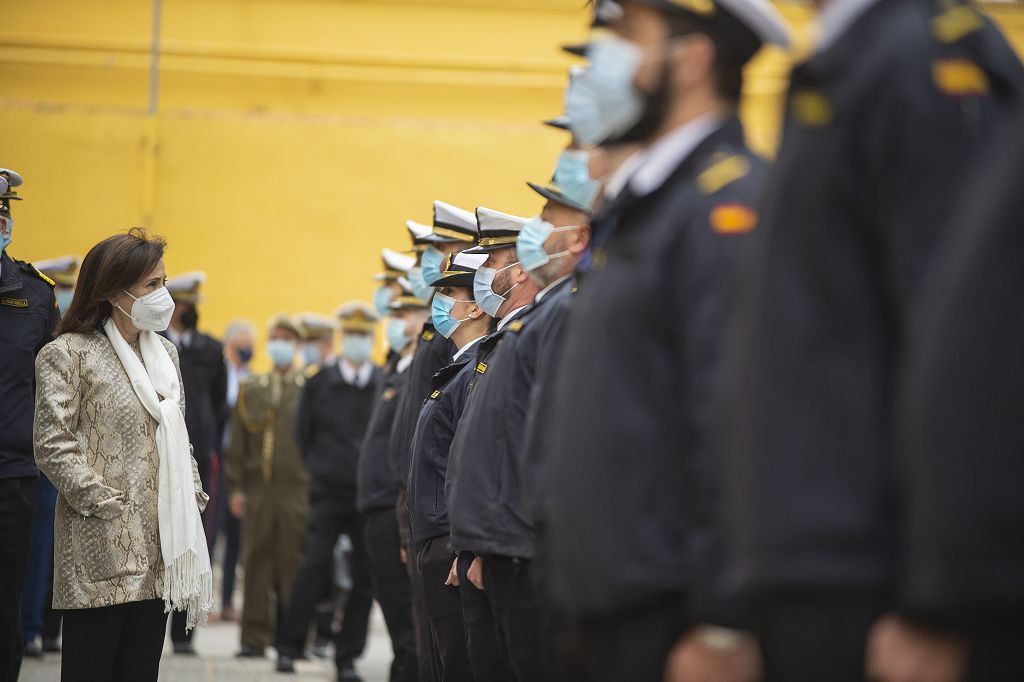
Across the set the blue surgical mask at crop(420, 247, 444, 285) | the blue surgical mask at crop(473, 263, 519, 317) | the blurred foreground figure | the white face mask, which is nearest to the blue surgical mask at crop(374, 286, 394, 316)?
the blue surgical mask at crop(420, 247, 444, 285)

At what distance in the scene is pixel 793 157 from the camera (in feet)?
8.45

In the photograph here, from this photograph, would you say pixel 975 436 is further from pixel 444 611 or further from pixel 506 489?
pixel 444 611

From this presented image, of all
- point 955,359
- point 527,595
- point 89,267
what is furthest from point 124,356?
point 955,359

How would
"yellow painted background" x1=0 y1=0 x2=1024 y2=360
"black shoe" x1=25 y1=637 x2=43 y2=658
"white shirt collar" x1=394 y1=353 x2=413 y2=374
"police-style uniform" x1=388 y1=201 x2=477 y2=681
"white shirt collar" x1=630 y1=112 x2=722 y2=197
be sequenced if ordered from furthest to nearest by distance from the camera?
"yellow painted background" x1=0 y1=0 x2=1024 y2=360 < "black shoe" x1=25 y1=637 x2=43 y2=658 < "white shirt collar" x1=394 y1=353 x2=413 y2=374 < "police-style uniform" x1=388 y1=201 x2=477 y2=681 < "white shirt collar" x1=630 y1=112 x2=722 y2=197

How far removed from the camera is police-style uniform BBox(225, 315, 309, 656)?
40.1 ft

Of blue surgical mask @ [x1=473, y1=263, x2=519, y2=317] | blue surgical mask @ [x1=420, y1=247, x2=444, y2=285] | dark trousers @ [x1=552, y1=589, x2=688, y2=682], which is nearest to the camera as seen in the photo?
dark trousers @ [x1=552, y1=589, x2=688, y2=682]

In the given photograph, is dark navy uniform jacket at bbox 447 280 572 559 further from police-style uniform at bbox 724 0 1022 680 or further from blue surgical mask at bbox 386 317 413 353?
blue surgical mask at bbox 386 317 413 353

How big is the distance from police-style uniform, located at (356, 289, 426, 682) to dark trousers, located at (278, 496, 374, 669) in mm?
801

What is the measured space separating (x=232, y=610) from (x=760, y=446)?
42.1 ft

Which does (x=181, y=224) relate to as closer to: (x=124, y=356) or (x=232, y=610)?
(x=232, y=610)

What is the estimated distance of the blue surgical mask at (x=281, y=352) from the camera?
46.4 feet

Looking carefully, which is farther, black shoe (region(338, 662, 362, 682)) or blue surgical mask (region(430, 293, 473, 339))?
black shoe (region(338, 662, 362, 682))

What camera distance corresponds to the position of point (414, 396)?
8867 millimetres

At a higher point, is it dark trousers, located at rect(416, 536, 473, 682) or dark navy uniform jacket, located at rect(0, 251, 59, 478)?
dark navy uniform jacket, located at rect(0, 251, 59, 478)
